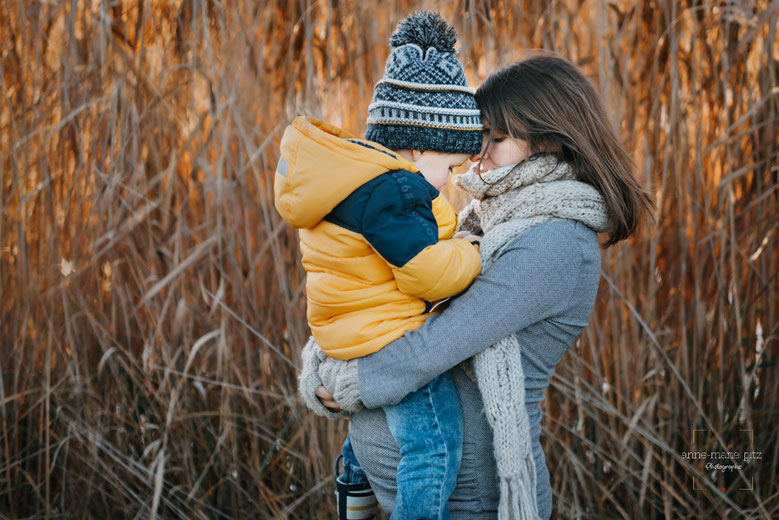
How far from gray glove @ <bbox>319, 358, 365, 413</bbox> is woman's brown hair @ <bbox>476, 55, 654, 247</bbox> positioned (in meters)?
0.51

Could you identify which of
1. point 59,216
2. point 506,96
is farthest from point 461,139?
point 59,216

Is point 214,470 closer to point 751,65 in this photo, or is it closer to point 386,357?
point 386,357

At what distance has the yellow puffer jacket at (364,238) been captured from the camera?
1.12 metres

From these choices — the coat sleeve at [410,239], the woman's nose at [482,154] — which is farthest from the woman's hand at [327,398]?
the woman's nose at [482,154]

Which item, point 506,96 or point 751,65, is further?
point 751,65

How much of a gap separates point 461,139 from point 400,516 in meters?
0.68

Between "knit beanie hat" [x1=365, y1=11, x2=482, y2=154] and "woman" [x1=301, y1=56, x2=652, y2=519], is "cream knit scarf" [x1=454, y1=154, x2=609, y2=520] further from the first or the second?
"knit beanie hat" [x1=365, y1=11, x2=482, y2=154]

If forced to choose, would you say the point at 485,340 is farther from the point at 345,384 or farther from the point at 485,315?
the point at 345,384

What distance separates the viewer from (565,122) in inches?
49.5

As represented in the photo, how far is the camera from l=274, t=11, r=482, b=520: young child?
112 centimetres

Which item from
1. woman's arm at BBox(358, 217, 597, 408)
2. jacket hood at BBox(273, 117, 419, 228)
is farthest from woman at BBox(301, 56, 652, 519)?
jacket hood at BBox(273, 117, 419, 228)

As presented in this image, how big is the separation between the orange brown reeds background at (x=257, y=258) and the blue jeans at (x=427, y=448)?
942 millimetres

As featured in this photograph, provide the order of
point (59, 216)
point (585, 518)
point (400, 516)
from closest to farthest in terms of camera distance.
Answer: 1. point (400, 516)
2. point (585, 518)
3. point (59, 216)

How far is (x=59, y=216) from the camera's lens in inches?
89.9
